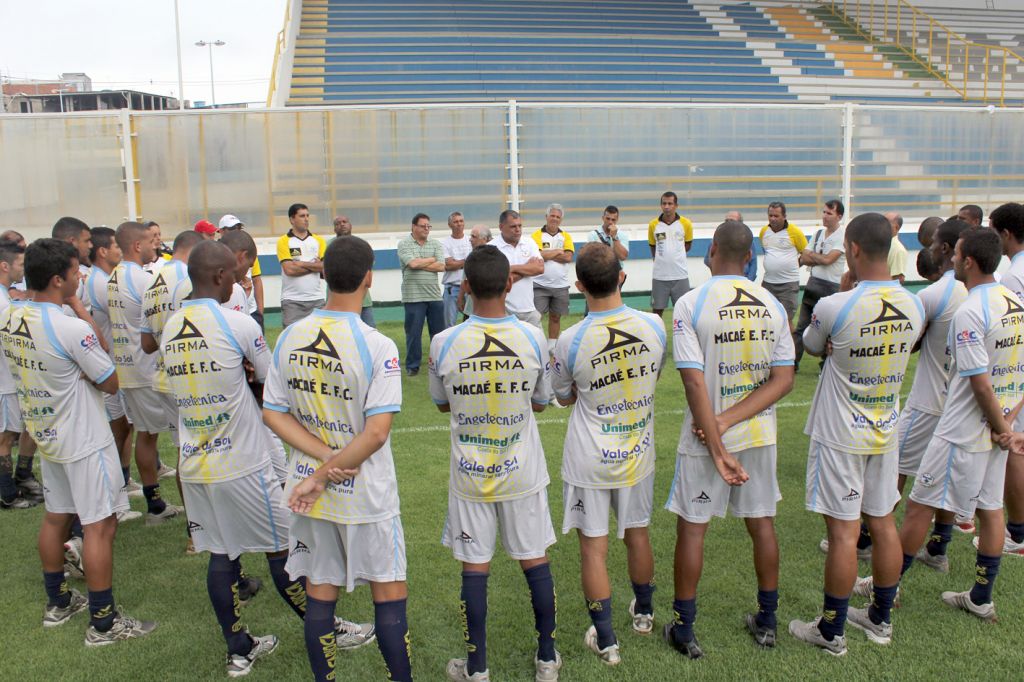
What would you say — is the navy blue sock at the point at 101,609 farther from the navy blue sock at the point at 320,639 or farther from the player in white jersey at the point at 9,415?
the player in white jersey at the point at 9,415

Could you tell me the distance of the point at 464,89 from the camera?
2075 centimetres

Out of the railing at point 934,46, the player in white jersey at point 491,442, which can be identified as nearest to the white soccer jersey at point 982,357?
the player in white jersey at point 491,442

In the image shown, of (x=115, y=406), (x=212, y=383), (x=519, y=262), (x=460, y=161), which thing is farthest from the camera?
(x=460, y=161)

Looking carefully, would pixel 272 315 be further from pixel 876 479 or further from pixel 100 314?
pixel 876 479

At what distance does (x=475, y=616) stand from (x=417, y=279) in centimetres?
708

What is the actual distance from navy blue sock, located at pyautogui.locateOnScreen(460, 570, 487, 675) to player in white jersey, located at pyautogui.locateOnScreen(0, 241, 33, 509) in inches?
145

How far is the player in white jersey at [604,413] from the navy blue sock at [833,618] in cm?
95

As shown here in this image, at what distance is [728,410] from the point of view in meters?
3.84

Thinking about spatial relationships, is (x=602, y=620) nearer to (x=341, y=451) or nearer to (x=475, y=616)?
(x=475, y=616)

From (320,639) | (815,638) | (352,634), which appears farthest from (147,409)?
(815,638)

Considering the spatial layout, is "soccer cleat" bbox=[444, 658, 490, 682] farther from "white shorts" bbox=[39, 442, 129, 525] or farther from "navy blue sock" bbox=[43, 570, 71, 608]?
"navy blue sock" bbox=[43, 570, 71, 608]

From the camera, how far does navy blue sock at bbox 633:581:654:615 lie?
13.6 feet

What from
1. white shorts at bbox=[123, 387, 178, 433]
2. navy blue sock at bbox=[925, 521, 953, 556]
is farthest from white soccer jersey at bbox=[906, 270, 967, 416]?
white shorts at bbox=[123, 387, 178, 433]

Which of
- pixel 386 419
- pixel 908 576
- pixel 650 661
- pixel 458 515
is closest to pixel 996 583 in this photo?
pixel 908 576
